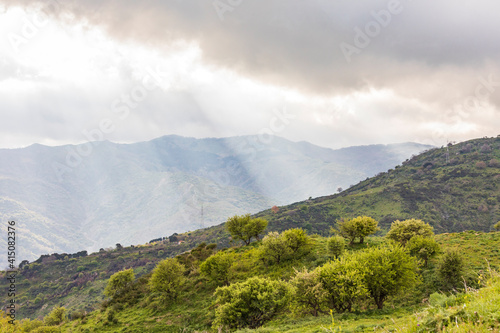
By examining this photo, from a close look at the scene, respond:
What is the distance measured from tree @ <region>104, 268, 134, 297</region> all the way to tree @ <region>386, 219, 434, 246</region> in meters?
54.4

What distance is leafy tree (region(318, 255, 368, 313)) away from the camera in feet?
78.0

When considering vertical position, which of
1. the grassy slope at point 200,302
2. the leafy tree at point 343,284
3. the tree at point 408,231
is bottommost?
the grassy slope at point 200,302

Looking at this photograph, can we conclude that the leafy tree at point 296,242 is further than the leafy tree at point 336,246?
Yes

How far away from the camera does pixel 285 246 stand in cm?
4619

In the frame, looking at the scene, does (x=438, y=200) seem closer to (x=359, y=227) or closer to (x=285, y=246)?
(x=359, y=227)

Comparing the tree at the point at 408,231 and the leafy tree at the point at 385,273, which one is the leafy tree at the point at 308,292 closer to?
the leafy tree at the point at 385,273

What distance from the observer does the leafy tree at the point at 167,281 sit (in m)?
45.1

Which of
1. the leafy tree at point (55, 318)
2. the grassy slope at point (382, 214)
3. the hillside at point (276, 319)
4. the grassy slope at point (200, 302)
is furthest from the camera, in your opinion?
the grassy slope at point (382, 214)

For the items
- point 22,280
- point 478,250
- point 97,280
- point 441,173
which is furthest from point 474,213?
point 22,280

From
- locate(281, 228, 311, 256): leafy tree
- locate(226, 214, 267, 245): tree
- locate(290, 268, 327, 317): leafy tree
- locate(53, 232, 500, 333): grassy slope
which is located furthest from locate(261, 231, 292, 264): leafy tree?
locate(290, 268, 327, 317): leafy tree

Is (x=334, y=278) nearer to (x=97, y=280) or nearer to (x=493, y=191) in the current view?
(x=97, y=280)

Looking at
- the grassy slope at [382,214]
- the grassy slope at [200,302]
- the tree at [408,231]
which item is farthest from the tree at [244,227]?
the grassy slope at [382,214]

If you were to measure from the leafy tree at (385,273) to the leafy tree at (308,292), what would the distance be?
4.72 metres

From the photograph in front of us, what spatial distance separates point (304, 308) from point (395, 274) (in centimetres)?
1031
